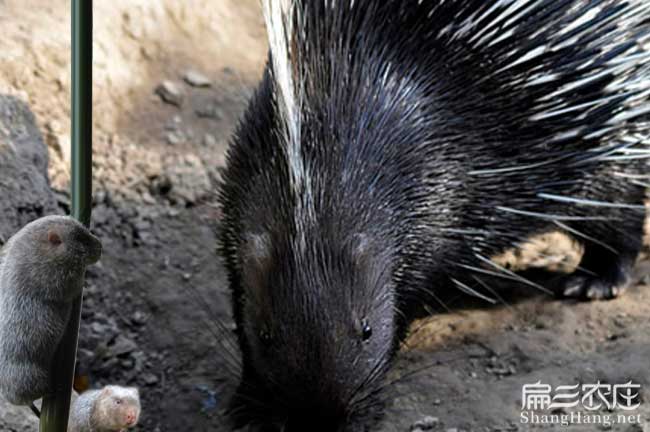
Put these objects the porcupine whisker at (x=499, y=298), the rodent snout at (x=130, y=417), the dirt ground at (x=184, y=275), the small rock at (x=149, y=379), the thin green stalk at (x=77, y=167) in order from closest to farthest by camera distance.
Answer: the thin green stalk at (x=77, y=167) < the rodent snout at (x=130, y=417) < the dirt ground at (x=184, y=275) < the small rock at (x=149, y=379) < the porcupine whisker at (x=499, y=298)

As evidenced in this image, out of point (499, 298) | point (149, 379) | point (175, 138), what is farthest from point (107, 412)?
point (175, 138)

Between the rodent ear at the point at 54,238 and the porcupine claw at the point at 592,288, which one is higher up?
the porcupine claw at the point at 592,288

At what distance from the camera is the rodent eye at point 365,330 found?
2.96 meters

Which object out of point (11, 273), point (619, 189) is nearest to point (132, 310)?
point (619, 189)

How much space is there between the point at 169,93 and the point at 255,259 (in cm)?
246

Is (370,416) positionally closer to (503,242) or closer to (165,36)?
(503,242)

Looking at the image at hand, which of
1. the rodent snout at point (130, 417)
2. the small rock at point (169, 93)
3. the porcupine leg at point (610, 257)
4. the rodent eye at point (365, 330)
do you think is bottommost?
the rodent snout at point (130, 417)

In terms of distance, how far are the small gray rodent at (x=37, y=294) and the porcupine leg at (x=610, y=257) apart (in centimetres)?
318

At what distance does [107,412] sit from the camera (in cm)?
186

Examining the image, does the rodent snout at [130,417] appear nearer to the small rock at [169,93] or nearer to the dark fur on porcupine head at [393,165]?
the dark fur on porcupine head at [393,165]

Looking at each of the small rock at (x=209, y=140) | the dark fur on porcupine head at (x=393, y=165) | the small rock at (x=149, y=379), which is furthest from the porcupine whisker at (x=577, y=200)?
the small rock at (x=209, y=140)

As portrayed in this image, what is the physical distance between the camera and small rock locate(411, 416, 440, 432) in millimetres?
3414

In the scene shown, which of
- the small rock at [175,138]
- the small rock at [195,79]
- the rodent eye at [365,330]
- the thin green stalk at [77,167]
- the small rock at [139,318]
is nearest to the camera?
the thin green stalk at [77,167]

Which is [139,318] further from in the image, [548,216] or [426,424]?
[548,216]
